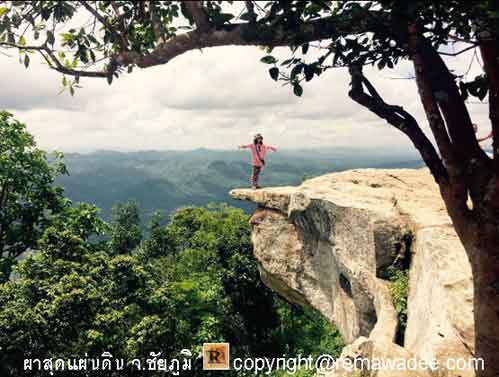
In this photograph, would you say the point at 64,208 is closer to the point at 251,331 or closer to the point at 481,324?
the point at 251,331

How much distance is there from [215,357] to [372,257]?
50.8 feet

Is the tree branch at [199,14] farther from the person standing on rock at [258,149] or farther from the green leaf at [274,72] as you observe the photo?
the person standing on rock at [258,149]

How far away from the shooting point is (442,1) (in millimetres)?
3865

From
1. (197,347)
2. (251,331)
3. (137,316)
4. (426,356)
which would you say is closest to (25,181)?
(137,316)

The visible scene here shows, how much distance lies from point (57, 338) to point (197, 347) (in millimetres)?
9174

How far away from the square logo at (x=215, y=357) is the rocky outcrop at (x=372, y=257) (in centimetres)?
577

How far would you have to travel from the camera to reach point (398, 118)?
488 centimetres

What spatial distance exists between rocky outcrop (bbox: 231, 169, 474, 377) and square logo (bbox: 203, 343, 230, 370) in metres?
5.77

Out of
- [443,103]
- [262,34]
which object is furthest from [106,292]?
[443,103]

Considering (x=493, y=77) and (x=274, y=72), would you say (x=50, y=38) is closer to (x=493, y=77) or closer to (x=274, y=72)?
(x=274, y=72)

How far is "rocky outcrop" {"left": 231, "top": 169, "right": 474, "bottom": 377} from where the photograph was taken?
7176 mm

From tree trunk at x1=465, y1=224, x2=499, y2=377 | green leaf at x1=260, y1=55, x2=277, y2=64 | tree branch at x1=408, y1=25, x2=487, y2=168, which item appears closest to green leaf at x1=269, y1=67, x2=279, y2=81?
green leaf at x1=260, y1=55, x2=277, y2=64

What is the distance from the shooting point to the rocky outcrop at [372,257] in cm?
718

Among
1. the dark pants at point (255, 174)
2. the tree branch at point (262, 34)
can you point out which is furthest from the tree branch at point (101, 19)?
the dark pants at point (255, 174)
